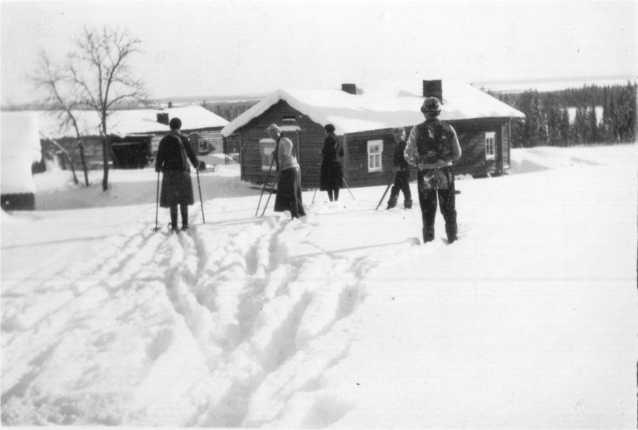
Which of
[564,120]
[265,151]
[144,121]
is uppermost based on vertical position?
[144,121]

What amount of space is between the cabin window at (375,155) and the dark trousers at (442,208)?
611 inches

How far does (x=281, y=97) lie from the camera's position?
20.9 meters

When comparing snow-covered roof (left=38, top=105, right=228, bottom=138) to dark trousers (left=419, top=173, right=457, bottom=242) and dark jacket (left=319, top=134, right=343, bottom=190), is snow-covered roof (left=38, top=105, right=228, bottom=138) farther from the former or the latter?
dark trousers (left=419, top=173, right=457, bottom=242)

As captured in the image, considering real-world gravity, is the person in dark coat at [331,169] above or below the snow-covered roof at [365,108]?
below

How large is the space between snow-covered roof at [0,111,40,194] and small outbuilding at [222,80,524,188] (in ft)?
24.3

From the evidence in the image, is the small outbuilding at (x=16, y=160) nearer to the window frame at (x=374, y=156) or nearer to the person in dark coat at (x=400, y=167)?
the person in dark coat at (x=400, y=167)

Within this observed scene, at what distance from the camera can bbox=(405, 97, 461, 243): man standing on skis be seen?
681 cm

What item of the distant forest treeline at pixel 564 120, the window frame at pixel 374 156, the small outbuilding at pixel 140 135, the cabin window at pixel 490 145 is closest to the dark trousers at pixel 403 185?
the window frame at pixel 374 156

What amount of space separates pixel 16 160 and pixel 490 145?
17974mm

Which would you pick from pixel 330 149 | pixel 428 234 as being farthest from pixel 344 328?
pixel 330 149

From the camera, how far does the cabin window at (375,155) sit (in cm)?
2245

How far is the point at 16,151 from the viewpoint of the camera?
16.2m

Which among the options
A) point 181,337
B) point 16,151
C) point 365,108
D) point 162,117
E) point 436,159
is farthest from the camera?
point 162,117

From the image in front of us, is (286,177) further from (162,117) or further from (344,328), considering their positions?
(162,117)
